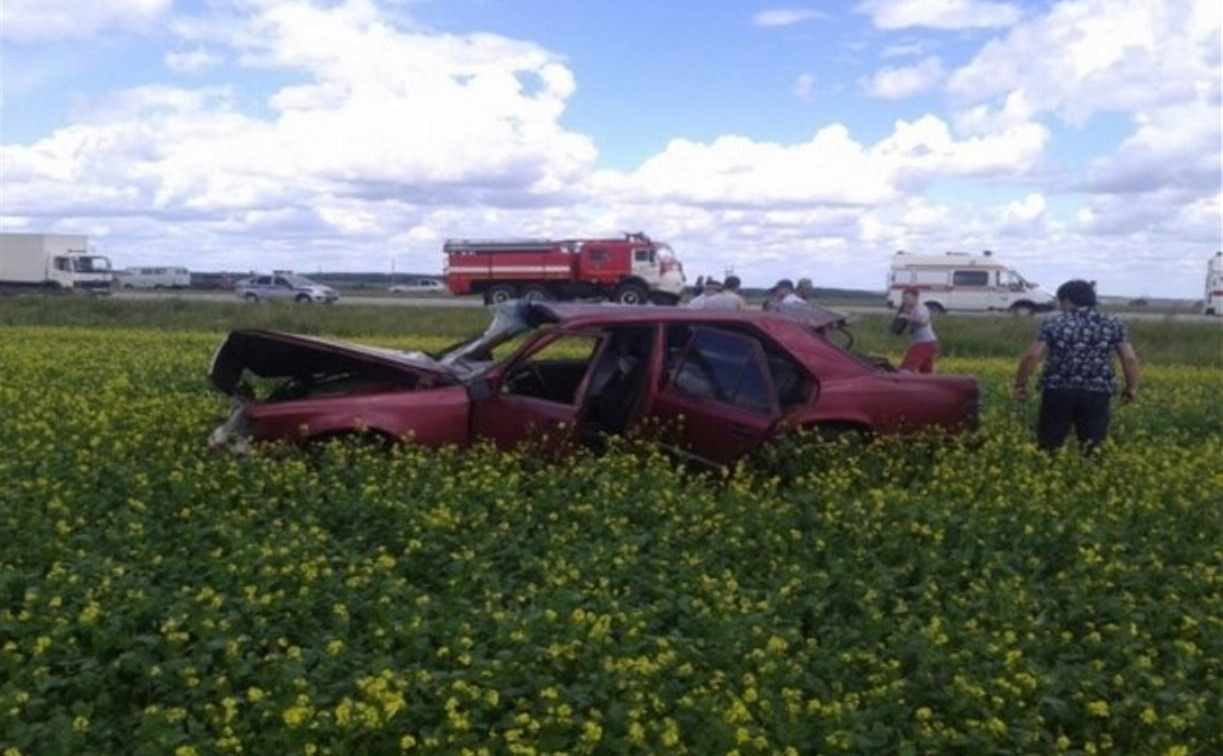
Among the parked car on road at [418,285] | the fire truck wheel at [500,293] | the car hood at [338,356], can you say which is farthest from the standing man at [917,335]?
the parked car on road at [418,285]

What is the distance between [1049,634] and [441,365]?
17.3 feet

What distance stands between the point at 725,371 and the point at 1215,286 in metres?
49.0

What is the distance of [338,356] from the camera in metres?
10.2

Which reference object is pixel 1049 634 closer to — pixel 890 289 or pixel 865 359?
pixel 865 359

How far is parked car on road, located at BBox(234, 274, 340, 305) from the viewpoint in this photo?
60.3m

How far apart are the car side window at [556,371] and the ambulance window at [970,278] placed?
1634 inches

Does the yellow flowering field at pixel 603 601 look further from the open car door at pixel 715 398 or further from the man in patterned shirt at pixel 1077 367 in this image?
the man in patterned shirt at pixel 1077 367

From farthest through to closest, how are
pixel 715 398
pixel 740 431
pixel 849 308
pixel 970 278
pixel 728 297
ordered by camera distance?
pixel 849 308 < pixel 970 278 < pixel 728 297 < pixel 715 398 < pixel 740 431

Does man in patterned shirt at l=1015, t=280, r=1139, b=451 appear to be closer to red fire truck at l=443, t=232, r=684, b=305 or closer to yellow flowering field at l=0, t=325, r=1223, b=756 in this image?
yellow flowering field at l=0, t=325, r=1223, b=756

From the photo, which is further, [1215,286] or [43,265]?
[43,265]

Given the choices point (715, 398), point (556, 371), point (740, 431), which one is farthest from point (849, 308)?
point (740, 431)

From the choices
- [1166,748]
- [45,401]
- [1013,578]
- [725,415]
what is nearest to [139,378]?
[45,401]

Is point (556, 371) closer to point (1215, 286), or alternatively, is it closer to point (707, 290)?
point (707, 290)

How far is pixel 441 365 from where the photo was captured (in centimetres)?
1052
